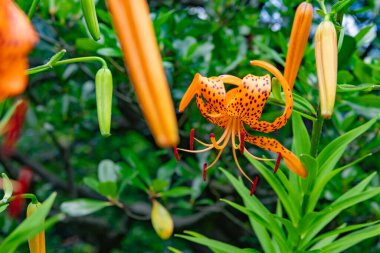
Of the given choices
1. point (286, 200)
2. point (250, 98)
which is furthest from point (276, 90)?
point (286, 200)

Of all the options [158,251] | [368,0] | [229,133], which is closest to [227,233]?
[158,251]

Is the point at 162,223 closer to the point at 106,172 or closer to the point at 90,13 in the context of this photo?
the point at 106,172

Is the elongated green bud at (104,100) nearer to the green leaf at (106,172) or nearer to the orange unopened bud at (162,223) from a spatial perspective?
the orange unopened bud at (162,223)

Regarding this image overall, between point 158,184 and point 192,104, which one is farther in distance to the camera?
point 192,104

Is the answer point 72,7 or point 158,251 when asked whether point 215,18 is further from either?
point 158,251

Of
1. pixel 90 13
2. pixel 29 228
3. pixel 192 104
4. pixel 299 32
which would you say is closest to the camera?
pixel 29 228

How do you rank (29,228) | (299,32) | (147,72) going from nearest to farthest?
(147,72) → (29,228) → (299,32)

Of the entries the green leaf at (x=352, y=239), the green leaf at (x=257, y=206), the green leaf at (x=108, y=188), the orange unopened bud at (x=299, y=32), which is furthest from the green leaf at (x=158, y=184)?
the orange unopened bud at (x=299, y=32)
